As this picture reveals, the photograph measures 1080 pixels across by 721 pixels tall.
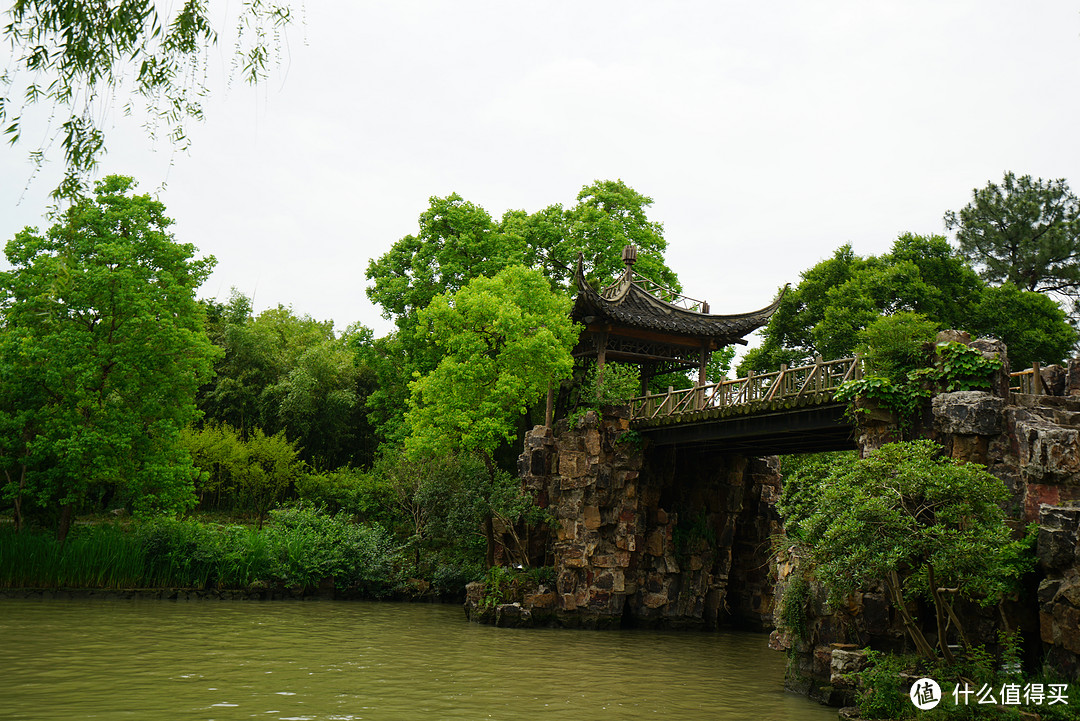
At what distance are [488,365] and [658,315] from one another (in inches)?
204

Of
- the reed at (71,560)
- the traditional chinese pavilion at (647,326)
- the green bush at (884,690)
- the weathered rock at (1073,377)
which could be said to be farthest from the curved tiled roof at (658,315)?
the reed at (71,560)

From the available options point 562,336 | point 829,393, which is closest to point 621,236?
point 562,336

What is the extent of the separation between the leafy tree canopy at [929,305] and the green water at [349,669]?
1316 cm

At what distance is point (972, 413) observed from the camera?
1231cm

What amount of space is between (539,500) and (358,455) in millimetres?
16943

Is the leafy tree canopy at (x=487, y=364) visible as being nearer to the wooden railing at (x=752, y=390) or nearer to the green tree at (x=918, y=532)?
the wooden railing at (x=752, y=390)

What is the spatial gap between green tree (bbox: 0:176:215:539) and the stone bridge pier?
10.1 m

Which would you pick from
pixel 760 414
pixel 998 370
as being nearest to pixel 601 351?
pixel 760 414

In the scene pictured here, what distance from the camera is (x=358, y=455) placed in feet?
122

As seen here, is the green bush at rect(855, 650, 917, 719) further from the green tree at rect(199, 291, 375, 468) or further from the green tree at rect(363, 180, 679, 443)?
the green tree at rect(199, 291, 375, 468)

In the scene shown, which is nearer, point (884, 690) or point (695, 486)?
point (884, 690)

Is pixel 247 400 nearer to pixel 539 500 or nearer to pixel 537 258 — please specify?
pixel 537 258

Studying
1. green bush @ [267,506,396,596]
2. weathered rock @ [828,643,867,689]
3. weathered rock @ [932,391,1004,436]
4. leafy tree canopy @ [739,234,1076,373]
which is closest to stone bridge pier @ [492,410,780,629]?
green bush @ [267,506,396,596]

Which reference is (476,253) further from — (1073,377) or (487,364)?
(1073,377)
